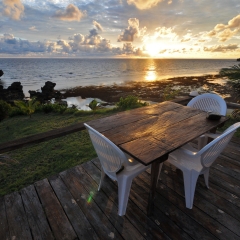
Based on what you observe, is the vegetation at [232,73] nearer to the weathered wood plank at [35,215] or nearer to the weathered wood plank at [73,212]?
the weathered wood plank at [73,212]

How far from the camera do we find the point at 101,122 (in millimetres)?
2049

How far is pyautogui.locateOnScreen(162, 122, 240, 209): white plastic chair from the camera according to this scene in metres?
1.50

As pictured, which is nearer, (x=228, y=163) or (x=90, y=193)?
(x=90, y=193)

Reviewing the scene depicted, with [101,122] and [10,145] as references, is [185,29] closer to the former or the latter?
[101,122]

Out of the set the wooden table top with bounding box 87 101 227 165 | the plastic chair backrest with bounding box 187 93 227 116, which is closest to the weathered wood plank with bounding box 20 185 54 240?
the wooden table top with bounding box 87 101 227 165

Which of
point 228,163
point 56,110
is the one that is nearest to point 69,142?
point 228,163

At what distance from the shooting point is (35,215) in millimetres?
1749

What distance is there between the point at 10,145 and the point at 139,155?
1588 mm

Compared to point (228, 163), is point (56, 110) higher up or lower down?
lower down

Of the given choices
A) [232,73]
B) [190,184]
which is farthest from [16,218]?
[232,73]

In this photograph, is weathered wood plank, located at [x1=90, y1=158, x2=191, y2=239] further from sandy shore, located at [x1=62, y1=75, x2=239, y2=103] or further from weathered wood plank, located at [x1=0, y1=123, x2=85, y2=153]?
sandy shore, located at [x1=62, y1=75, x2=239, y2=103]

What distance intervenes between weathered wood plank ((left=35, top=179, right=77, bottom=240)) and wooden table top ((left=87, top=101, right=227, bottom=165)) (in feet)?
3.42

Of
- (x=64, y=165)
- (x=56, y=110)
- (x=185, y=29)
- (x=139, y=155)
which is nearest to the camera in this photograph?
(x=139, y=155)

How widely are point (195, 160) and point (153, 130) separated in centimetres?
62
